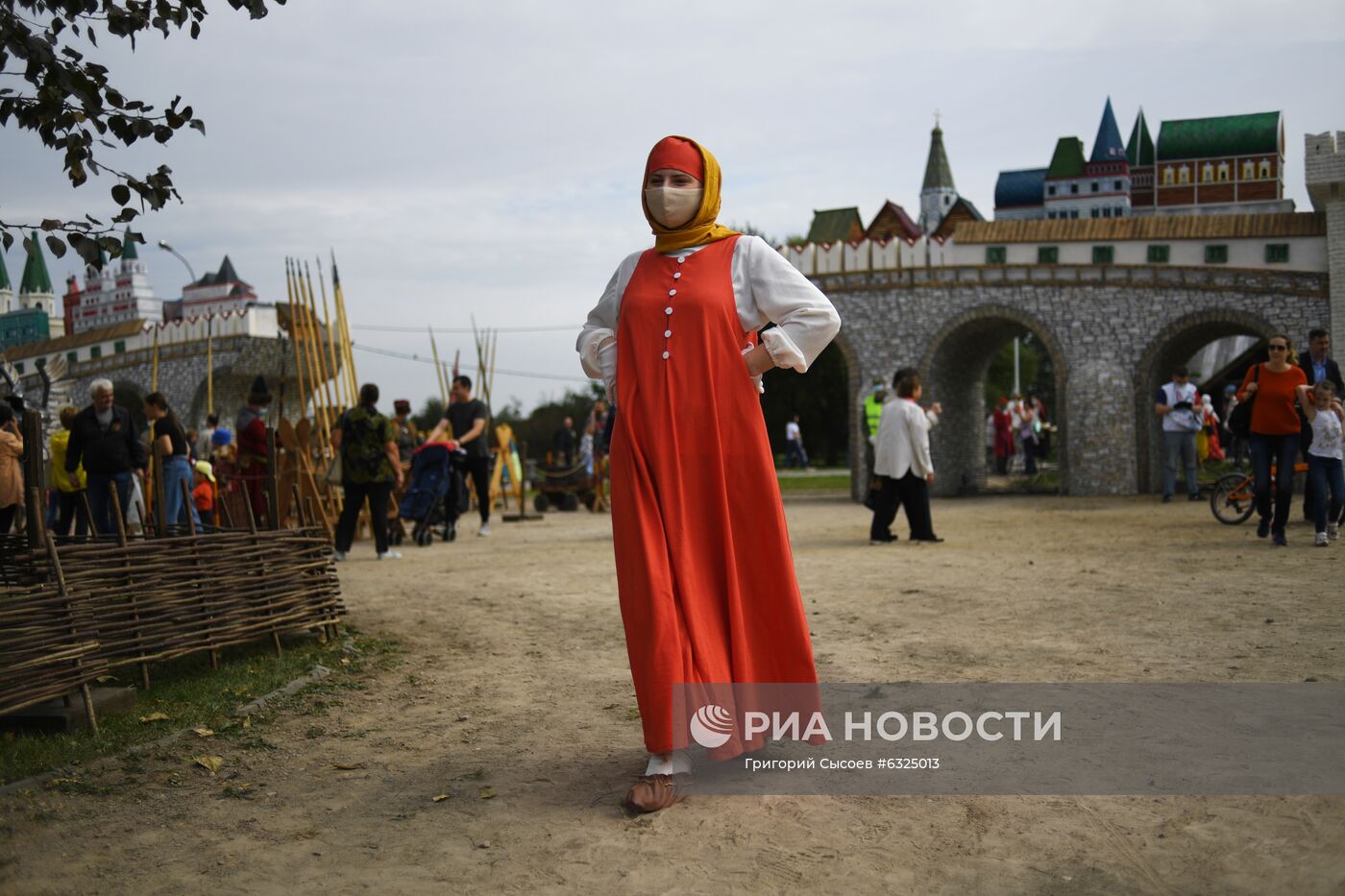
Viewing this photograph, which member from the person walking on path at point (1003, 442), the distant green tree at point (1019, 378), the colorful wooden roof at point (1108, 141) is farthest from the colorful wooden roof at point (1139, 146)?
the distant green tree at point (1019, 378)

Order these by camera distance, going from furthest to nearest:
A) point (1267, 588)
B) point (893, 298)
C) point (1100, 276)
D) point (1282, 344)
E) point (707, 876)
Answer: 1. point (893, 298)
2. point (1100, 276)
3. point (1282, 344)
4. point (1267, 588)
5. point (707, 876)

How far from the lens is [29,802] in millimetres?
3926

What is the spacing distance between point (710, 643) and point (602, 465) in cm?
1571

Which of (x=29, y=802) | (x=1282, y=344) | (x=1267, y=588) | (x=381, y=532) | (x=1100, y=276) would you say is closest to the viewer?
(x=29, y=802)

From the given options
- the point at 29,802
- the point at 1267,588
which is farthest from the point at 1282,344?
the point at 29,802

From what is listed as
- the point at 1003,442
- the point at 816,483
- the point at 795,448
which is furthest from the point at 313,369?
the point at 795,448

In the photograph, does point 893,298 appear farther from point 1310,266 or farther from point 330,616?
point 330,616

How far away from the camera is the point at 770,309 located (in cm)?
396

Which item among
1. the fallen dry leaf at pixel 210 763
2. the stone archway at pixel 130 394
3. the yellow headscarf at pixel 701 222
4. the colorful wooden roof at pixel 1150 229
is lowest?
the fallen dry leaf at pixel 210 763

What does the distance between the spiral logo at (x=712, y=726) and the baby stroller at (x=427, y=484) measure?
997cm

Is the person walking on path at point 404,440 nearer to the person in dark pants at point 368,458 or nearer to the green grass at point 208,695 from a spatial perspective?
the person in dark pants at point 368,458

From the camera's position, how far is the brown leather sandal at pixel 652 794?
11.7 ft

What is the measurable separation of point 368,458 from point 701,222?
26.0 feet

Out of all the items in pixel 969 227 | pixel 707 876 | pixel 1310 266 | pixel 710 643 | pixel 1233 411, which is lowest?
pixel 707 876
